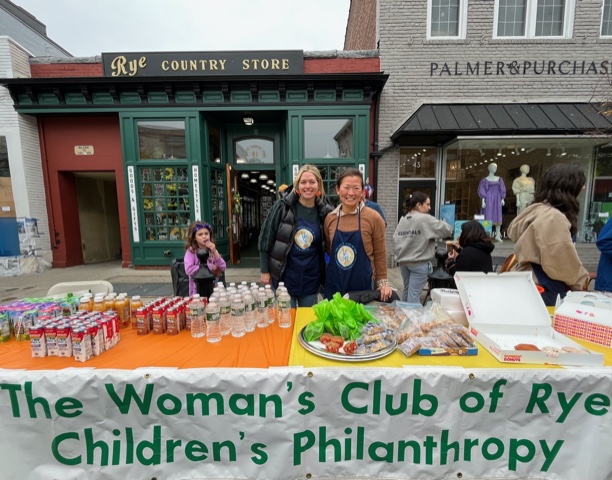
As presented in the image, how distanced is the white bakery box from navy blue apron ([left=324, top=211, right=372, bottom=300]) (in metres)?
0.84

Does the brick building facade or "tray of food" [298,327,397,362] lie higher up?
the brick building facade

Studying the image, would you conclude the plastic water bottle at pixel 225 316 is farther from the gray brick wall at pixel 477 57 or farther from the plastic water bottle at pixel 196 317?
the gray brick wall at pixel 477 57

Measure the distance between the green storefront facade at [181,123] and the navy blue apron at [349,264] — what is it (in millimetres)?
4970

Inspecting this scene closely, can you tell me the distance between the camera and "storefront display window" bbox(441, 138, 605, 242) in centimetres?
721

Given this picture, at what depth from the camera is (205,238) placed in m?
3.11

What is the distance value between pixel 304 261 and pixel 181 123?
6.32 meters

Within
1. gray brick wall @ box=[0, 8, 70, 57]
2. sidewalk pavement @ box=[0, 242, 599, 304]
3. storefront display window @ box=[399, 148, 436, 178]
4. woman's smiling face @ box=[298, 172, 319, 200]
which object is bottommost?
sidewalk pavement @ box=[0, 242, 599, 304]

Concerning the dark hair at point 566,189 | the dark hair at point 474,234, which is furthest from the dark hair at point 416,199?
the dark hair at point 566,189

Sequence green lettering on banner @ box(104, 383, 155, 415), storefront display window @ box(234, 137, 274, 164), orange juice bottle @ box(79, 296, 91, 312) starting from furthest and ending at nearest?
1. storefront display window @ box(234, 137, 274, 164)
2. orange juice bottle @ box(79, 296, 91, 312)
3. green lettering on banner @ box(104, 383, 155, 415)

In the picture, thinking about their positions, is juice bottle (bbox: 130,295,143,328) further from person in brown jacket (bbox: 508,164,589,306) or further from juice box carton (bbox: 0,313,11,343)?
person in brown jacket (bbox: 508,164,589,306)

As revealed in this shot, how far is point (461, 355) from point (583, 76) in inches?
369

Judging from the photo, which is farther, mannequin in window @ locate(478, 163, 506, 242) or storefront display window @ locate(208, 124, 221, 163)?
storefront display window @ locate(208, 124, 221, 163)

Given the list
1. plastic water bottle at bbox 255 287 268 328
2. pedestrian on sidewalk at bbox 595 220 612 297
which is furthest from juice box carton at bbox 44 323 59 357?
pedestrian on sidewalk at bbox 595 220 612 297

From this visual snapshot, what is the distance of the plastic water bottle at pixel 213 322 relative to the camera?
69.9 inches
